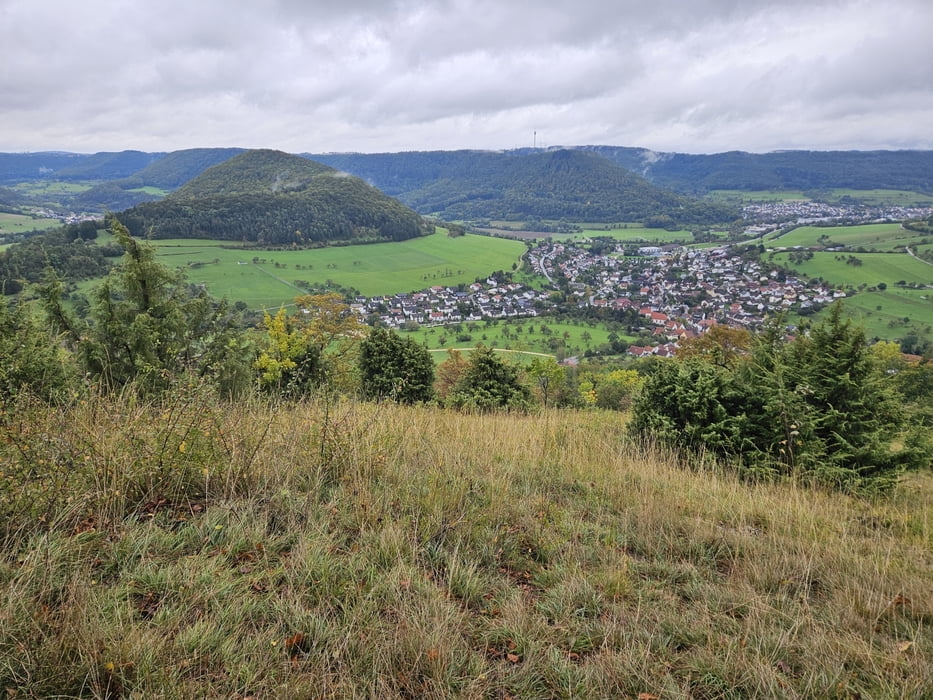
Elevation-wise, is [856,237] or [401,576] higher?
[856,237]

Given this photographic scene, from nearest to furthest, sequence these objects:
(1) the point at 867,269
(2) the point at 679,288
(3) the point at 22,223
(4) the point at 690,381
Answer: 1. (4) the point at 690,381
2. (1) the point at 867,269
3. (2) the point at 679,288
4. (3) the point at 22,223

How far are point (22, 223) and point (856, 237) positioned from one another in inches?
6611

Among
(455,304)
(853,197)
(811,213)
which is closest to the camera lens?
(455,304)

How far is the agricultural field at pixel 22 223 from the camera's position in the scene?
77125 millimetres

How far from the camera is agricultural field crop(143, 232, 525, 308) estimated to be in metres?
59.0

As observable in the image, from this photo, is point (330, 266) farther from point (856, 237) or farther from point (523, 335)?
point (856, 237)

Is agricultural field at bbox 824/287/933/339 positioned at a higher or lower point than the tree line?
lower

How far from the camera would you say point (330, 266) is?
76125mm

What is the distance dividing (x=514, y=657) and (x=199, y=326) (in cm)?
1318

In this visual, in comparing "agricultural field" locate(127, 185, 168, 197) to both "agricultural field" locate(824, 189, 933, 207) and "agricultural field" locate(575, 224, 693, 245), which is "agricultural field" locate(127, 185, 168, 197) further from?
"agricultural field" locate(824, 189, 933, 207)

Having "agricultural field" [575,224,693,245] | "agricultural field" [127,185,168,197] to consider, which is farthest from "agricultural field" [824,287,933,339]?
"agricultural field" [127,185,168,197]

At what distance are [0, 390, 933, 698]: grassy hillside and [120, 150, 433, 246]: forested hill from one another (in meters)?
79.6

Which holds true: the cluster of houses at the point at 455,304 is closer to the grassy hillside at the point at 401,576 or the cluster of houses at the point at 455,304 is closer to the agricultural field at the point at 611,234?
the grassy hillside at the point at 401,576

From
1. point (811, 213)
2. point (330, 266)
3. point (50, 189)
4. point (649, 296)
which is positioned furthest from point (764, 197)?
point (50, 189)
